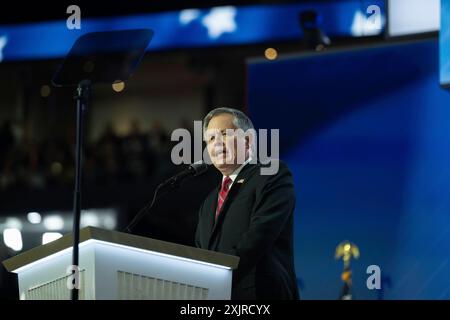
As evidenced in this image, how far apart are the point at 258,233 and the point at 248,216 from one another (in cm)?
15

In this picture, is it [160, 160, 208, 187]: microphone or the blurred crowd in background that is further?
the blurred crowd in background

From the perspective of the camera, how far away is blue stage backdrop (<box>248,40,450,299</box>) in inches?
181

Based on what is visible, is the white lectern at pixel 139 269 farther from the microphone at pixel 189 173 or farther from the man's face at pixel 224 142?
the man's face at pixel 224 142

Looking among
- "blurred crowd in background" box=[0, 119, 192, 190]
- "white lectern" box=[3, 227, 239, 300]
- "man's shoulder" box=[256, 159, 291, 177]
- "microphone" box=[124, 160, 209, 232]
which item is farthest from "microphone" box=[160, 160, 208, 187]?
"blurred crowd in background" box=[0, 119, 192, 190]

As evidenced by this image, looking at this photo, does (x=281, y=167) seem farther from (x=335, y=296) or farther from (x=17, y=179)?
(x=17, y=179)

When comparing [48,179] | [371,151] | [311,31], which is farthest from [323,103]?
[48,179]

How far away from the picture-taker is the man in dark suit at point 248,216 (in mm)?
3178

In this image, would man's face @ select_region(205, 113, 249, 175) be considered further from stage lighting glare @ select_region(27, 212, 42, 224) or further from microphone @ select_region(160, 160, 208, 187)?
stage lighting glare @ select_region(27, 212, 42, 224)

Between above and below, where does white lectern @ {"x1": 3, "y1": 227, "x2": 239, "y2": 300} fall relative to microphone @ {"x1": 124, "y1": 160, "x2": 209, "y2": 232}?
below

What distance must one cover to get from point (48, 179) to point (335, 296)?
696 cm

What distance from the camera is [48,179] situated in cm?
1124

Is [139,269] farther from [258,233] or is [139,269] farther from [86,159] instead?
[86,159]

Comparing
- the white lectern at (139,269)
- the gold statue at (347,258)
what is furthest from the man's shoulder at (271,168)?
the gold statue at (347,258)

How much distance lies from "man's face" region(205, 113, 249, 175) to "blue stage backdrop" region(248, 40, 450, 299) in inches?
60.1
